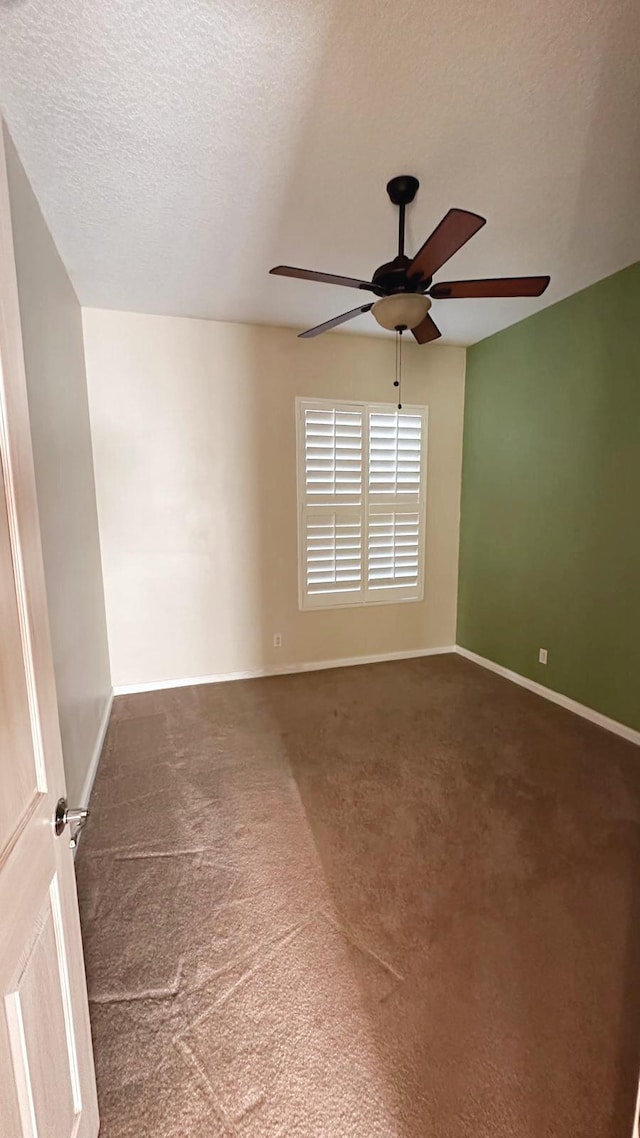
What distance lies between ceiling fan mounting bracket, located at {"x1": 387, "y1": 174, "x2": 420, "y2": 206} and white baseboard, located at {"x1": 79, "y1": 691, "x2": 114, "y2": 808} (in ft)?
10.3

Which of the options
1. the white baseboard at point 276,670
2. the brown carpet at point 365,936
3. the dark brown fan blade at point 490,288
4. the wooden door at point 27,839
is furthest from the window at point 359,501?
the wooden door at point 27,839

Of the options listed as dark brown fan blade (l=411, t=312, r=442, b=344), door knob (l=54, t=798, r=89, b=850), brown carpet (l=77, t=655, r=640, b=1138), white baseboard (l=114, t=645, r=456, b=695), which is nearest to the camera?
door knob (l=54, t=798, r=89, b=850)

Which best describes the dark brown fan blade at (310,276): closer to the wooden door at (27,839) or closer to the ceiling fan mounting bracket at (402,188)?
the ceiling fan mounting bracket at (402,188)

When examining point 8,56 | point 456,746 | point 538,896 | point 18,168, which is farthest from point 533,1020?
point 18,168

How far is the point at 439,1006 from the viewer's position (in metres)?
1.33

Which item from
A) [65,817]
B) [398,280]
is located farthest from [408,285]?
[65,817]

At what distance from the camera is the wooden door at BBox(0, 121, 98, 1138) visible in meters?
0.66

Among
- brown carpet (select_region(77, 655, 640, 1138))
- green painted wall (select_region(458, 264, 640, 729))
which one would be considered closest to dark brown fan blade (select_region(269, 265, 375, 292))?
green painted wall (select_region(458, 264, 640, 729))

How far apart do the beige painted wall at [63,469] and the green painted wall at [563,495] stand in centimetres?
314

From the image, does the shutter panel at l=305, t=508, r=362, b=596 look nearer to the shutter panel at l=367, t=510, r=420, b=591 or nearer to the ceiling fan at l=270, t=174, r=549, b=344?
the shutter panel at l=367, t=510, r=420, b=591

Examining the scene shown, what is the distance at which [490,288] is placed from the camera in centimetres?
199

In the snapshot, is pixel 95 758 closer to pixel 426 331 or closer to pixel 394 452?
pixel 426 331

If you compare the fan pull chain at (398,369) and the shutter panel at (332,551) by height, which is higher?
the fan pull chain at (398,369)

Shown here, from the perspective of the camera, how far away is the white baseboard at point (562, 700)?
2867mm
